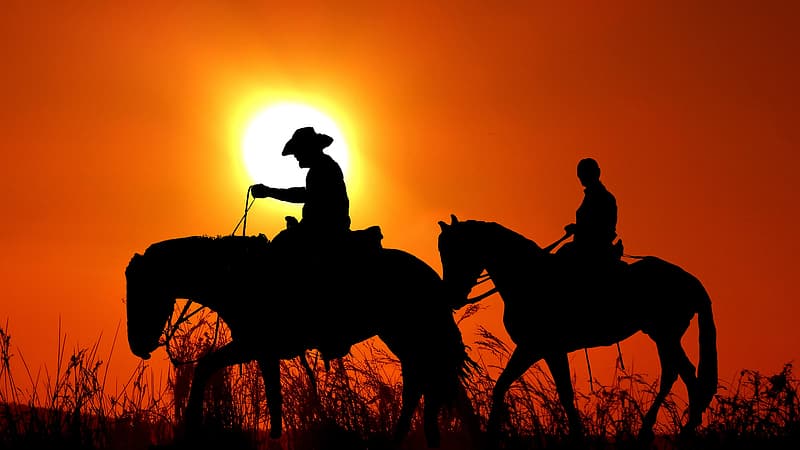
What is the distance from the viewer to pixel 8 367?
10859 millimetres

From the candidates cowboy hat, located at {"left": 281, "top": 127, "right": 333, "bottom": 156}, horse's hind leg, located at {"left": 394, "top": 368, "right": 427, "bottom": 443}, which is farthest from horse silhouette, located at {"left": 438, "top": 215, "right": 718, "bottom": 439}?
cowboy hat, located at {"left": 281, "top": 127, "right": 333, "bottom": 156}

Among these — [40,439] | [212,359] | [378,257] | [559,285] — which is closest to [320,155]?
[378,257]

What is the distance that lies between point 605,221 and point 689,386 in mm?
2894

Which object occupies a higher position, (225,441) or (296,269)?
(296,269)

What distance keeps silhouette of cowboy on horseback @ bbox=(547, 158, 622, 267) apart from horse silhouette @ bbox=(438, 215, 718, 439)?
23cm

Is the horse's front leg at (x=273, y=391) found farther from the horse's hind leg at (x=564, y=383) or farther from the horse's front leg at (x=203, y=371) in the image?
the horse's hind leg at (x=564, y=383)

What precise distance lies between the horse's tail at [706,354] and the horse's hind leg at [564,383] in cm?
199

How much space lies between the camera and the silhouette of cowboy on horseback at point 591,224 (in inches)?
505

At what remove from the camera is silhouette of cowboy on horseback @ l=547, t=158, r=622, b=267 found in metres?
12.8

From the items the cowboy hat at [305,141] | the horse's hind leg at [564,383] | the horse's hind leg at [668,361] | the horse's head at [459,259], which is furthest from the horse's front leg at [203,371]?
the horse's hind leg at [668,361]

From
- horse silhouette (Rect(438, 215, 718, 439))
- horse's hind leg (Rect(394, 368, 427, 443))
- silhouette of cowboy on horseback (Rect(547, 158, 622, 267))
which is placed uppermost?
silhouette of cowboy on horseback (Rect(547, 158, 622, 267))

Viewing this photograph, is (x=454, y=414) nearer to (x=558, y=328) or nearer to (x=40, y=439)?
(x=558, y=328)

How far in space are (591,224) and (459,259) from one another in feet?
5.17

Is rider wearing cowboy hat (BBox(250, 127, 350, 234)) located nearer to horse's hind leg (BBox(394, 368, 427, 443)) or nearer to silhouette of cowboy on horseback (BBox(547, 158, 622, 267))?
horse's hind leg (BBox(394, 368, 427, 443))
